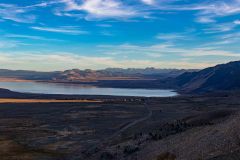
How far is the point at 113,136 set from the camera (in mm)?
63156

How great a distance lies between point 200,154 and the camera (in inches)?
1265

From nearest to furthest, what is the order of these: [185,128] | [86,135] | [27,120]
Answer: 1. [185,128]
2. [86,135]
3. [27,120]

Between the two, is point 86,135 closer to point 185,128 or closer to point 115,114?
point 185,128

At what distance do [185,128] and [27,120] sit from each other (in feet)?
161

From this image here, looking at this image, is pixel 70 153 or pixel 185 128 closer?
pixel 185 128

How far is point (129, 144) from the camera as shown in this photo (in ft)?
157

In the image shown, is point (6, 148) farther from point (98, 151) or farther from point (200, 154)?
point (200, 154)

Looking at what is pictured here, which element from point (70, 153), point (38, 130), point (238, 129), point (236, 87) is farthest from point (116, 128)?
point (236, 87)

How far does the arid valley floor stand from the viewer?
3466 centimetres

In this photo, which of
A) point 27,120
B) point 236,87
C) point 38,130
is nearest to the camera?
point 38,130

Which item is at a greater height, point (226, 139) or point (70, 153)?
point (226, 139)

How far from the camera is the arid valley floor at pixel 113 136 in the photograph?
114ft

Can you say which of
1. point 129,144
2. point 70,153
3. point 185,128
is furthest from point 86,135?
point 185,128

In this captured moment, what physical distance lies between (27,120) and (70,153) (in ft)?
124
